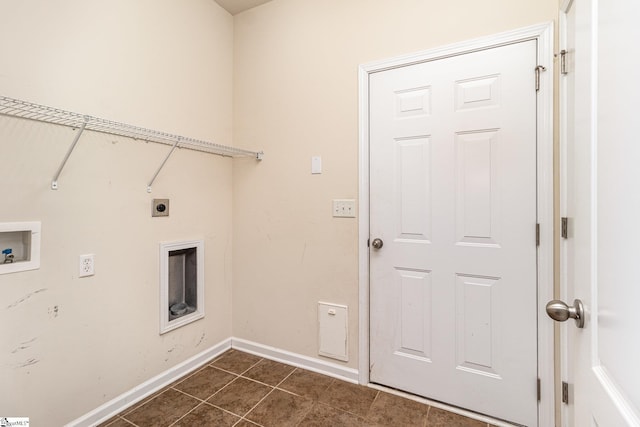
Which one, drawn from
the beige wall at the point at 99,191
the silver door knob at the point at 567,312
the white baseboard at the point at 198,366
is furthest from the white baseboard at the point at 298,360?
the silver door knob at the point at 567,312

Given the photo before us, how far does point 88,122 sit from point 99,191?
0.37 m

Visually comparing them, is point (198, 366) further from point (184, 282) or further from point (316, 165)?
point (316, 165)

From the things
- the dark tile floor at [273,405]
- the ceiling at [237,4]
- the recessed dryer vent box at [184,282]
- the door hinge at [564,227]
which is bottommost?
the dark tile floor at [273,405]

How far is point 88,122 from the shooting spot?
60.9 inches

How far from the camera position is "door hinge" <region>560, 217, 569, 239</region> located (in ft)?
4.77

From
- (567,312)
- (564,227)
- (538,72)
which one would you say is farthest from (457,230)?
(567,312)

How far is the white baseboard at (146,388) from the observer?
64.0 inches

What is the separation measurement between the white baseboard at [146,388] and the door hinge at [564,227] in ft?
7.90

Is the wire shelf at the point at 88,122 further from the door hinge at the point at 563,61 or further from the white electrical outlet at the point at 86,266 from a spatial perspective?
the door hinge at the point at 563,61

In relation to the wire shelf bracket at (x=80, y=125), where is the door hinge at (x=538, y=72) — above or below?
above

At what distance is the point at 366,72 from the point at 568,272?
1.59 metres

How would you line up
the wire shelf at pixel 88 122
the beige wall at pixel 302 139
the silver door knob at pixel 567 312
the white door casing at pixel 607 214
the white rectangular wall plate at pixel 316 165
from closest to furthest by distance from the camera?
the white door casing at pixel 607 214, the silver door knob at pixel 567 312, the wire shelf at pixel 88 122, the beige wall at pixel 302 139, the white rectangular wall plate at pixel 316 165

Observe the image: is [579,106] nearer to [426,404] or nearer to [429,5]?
[429,5]

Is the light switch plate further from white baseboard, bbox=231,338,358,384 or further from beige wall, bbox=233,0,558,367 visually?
white baseboard, bbox=231,338,358,384
